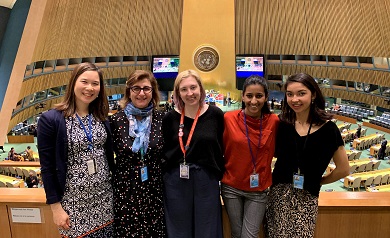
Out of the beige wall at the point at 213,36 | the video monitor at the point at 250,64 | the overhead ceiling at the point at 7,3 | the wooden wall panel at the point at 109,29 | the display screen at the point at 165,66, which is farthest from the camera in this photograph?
the display screen at the point at 165,66

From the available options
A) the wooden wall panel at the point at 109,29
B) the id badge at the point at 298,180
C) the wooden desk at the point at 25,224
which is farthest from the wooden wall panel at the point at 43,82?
the id badge at the point at 298,180

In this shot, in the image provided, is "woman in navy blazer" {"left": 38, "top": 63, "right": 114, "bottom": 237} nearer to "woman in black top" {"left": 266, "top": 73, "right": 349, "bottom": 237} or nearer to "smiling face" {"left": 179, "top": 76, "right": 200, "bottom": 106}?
"smiling face" {"left": 179, "top": 76, "right": 200, "bottom": 106}

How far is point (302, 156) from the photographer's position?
2.32m

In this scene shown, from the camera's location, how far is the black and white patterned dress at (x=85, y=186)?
224 centimetres

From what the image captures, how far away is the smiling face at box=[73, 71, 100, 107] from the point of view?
220 centimetres

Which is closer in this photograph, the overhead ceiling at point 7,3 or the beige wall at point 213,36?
the overhead ceiling at point 7,3

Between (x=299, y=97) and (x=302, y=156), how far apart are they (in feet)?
1.42

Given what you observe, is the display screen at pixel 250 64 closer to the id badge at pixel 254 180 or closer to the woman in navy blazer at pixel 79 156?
the id badge at pixel 254 180

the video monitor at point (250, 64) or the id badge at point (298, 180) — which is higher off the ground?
the video monitor at point (250, 64)

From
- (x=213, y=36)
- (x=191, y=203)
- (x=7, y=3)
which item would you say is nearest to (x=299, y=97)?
(x=191, y=203)

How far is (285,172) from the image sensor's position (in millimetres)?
2420

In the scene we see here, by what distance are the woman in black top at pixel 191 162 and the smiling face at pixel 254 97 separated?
0.27m

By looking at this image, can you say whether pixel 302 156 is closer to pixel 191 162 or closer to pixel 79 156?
pixel 191 162

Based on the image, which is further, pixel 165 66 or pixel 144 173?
pixel 165 66
